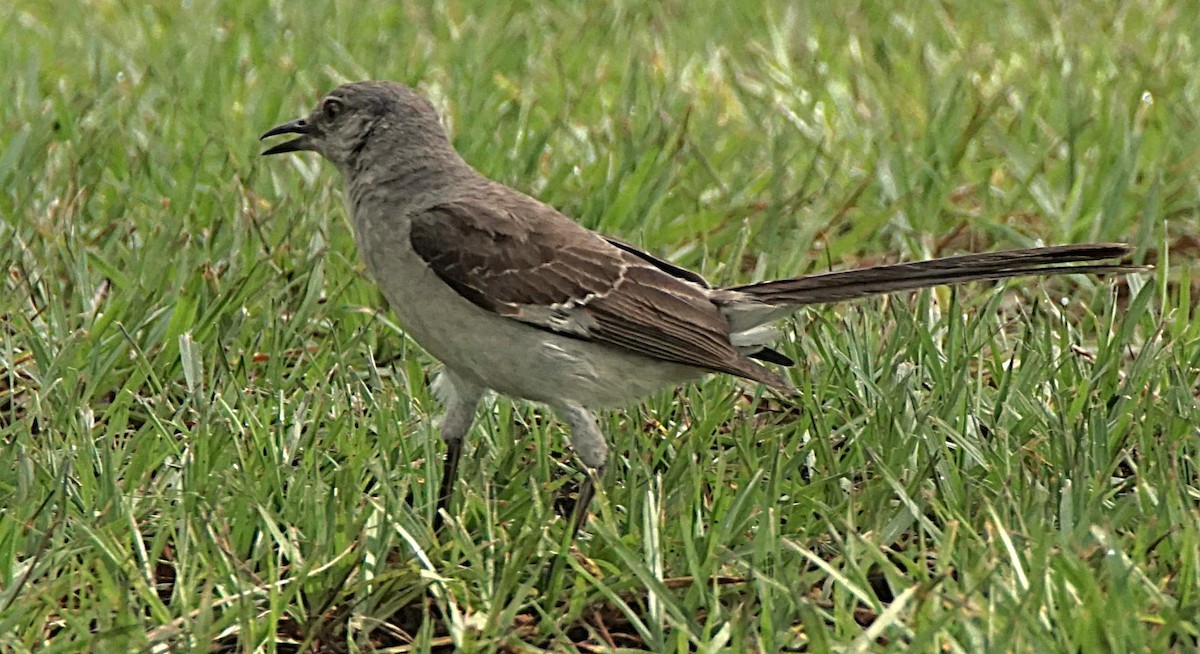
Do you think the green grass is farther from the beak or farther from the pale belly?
the beak

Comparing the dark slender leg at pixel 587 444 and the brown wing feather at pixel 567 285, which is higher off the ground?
the brown wing feather at pixel 567 285

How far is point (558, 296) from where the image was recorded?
4.68 m

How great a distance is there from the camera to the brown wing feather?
4578 millimetres

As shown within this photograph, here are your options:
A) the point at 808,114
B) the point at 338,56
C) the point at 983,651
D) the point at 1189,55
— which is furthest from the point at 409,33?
the point at 983,651

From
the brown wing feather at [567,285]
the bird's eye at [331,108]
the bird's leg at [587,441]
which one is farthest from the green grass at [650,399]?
the bird's eye at [331,108]

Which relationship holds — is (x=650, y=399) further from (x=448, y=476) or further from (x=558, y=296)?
(x=448, y=476)

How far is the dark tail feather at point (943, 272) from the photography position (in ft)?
14.4

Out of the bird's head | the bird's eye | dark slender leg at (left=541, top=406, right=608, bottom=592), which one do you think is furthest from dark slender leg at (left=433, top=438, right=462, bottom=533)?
the bird's eye

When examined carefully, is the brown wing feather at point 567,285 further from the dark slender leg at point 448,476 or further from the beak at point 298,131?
the beak at point 298,131

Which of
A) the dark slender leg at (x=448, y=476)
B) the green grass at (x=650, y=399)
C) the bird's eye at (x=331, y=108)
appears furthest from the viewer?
the bird's eye at (x=331, y=108)

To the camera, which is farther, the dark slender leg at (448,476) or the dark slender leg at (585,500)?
the dark slender leg at (448,476)

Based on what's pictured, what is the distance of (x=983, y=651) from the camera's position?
3436mm

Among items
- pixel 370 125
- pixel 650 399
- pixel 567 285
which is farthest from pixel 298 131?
pixel 650 399

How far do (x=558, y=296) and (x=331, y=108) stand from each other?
3.53ft
